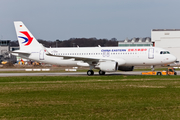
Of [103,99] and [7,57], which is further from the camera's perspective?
[7,57]

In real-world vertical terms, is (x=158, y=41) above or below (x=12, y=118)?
above

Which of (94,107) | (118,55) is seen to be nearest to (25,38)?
(118,55)

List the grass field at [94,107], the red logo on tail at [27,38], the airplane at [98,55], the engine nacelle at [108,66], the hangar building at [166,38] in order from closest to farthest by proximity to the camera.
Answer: the grass field at [94,107]
the engine nacelle at [108,66]
the airplane at [98,55]
the red logo on tail at [27,38]
the hangar building at [166,38]

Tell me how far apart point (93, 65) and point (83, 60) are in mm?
1702

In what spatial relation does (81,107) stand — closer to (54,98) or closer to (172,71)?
(54,98)

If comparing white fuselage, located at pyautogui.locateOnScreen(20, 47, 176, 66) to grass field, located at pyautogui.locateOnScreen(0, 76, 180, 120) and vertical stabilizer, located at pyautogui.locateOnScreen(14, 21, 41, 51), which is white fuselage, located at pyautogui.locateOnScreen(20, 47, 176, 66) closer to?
vertical stabilizer, located at pyautogui.locateOnScreen(14, 21, 41, 51)

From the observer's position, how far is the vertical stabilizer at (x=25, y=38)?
1736 inches

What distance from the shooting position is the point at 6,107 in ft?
48.8

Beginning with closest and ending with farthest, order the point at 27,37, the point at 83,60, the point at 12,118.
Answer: the point at 12,118, the point at 83,60, the point at 27,37

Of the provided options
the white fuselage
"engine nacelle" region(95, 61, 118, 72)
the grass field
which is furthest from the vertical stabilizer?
the grass field

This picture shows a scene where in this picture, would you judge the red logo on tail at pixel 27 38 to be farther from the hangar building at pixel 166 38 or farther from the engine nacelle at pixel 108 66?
the hangar building at pixel 166 38

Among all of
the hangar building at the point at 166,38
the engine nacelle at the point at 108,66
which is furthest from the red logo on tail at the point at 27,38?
the hangar building at the point at 166,38

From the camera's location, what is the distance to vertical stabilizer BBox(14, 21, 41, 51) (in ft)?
145

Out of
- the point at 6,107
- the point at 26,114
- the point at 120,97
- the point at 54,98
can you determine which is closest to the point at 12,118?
the point at 26,114
